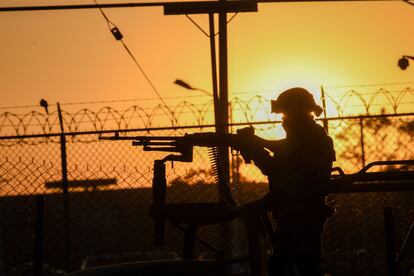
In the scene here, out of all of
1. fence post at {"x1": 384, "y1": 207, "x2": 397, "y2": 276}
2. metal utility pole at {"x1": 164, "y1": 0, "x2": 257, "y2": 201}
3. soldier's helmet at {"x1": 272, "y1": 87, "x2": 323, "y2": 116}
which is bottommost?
fence post at {"x1": 384, "y1": 207, "x2": 397, "y2": 276}

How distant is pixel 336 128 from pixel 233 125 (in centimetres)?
143

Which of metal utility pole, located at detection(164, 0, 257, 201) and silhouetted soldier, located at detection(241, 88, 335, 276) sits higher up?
metal utility pole, located at detection(164, 0, 257, 201)

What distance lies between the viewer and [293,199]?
3.46m

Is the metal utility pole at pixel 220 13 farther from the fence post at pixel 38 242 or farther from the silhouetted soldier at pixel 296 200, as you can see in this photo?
the silhouetted soldier at pixel 296 200

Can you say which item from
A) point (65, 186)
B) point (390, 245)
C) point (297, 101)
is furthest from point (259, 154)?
point (65, 186)

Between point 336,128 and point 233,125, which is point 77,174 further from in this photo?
point 336,128

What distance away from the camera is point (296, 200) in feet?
11.4

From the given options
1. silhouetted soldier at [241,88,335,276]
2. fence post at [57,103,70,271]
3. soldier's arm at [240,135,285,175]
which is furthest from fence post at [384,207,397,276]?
fence post at [57,103,70,271]

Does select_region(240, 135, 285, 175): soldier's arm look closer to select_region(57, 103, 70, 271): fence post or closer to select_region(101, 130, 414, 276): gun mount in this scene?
select_region(101, 130, 414, 276): gun mount

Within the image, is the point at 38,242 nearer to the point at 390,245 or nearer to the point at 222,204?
the point at 390,245

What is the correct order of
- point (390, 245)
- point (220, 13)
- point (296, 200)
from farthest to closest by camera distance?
point (220, 13), point (390, 245), point (296, 200)

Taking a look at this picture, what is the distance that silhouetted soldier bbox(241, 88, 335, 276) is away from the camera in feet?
11.3

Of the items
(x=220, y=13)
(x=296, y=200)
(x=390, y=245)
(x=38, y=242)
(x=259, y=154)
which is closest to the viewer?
(x=296, y=200)

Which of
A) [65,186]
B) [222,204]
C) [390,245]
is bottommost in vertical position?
[390,245]
